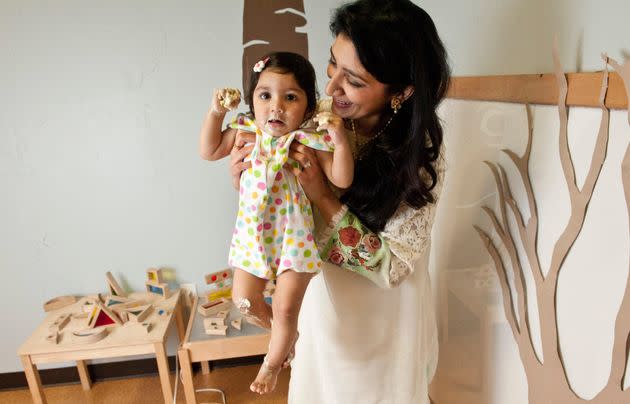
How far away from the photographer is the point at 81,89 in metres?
1.77

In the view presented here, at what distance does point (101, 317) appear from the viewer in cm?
180

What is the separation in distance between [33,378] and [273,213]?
144 cm

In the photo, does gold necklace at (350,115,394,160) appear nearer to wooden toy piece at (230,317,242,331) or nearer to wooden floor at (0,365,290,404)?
wooden toy piece at (230,317,242,331)

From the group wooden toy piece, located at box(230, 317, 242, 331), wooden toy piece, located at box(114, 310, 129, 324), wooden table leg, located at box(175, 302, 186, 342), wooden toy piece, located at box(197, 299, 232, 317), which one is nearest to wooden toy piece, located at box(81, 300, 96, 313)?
wooden toy piece, located at box(114, 310, 129, 324)

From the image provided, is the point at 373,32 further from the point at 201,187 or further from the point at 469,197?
the point at 201,187

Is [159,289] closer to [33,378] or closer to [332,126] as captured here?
[33,378]

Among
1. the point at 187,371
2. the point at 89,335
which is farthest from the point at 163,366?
the point at 89,335

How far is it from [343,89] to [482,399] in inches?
38.8

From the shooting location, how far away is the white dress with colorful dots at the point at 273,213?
98 cm

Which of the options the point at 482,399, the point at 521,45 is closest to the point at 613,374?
the point at 482,399

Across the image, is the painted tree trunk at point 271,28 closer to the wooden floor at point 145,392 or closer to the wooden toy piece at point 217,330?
the wooden toy piece at point 217,330

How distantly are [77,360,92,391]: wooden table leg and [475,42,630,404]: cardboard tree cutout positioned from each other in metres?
1.99

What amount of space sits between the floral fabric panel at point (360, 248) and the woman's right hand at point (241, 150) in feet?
0.91

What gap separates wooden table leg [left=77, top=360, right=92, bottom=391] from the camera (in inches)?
81.9
